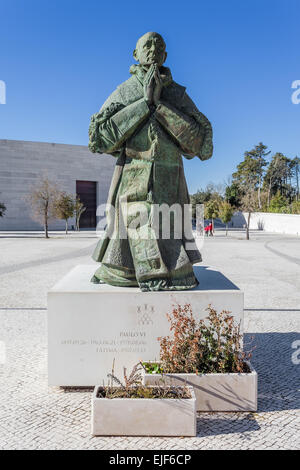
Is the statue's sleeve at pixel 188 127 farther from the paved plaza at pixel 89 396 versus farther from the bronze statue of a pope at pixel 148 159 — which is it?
the paved plaza at pixel 89 396

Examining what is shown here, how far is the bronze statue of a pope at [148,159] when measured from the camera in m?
4.26

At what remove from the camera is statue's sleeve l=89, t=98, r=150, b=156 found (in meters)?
4.23

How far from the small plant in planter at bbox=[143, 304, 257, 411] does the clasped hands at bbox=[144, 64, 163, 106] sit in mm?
2181

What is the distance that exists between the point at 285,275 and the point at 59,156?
3357 cm

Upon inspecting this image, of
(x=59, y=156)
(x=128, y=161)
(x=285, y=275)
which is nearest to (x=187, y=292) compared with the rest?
(x=128, y=161)

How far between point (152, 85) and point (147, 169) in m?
0.87

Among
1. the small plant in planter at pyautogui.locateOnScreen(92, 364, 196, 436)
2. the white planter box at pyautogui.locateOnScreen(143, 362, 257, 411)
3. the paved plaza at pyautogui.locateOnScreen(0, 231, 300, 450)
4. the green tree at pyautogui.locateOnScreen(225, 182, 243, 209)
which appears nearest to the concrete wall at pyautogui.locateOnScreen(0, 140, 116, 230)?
the green tree at pyautogui.locateOnScreen(225, 182, 243, 209)

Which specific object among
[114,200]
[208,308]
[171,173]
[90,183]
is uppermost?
[90,183]

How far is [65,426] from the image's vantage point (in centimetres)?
351

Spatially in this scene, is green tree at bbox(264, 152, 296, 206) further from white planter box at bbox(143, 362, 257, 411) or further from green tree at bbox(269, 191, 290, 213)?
white planter box at bbox(143, 362, 257, 411)

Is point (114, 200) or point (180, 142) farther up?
point (180, 142)

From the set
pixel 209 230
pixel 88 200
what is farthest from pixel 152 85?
pixel 88 200
